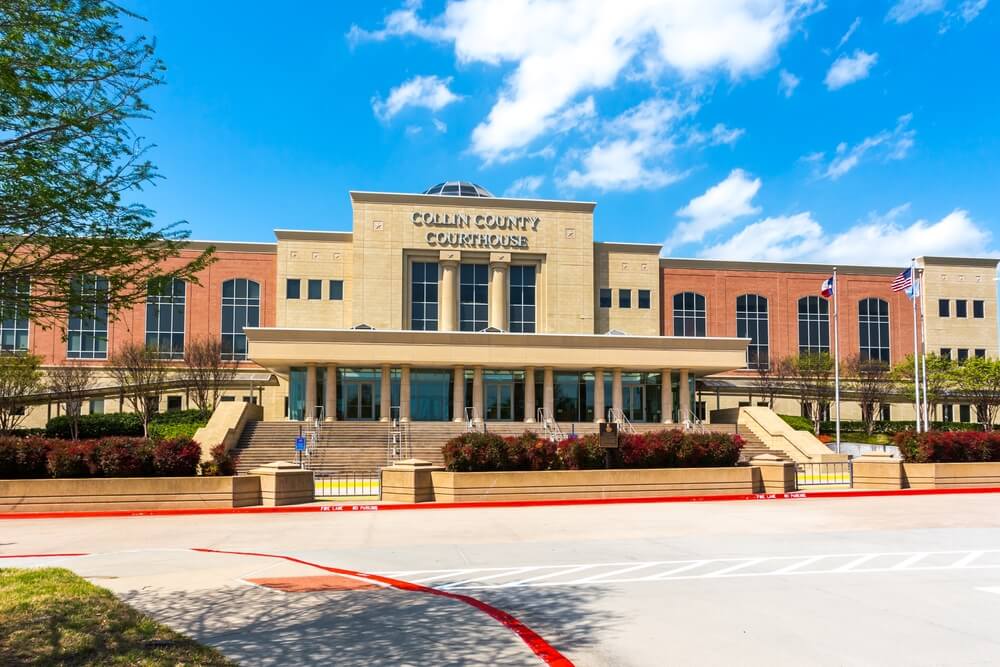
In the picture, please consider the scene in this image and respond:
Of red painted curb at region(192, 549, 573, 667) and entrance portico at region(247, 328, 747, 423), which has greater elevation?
entrance portico at region(247, 328, 747, 423)

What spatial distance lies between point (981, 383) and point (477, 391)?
35686 mm

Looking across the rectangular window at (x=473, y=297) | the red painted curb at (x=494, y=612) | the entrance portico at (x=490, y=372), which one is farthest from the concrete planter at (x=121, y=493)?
the rectangular window at (x=473, y=297)

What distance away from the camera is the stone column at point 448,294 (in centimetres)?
5725

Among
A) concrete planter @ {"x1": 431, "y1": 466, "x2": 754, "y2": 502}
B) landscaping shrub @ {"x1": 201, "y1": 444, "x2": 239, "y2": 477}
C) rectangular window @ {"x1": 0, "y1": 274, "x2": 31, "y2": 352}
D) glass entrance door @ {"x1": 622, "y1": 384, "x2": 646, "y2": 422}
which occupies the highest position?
rectangular window @ {"x1": 0, "y1": 274, "x2": 31, "y2": 352}

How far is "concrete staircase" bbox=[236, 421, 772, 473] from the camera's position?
4019 centimetres

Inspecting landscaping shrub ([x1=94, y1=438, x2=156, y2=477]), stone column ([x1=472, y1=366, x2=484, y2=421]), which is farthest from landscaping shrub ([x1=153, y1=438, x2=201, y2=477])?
stone column ([x1=472, y1=366, x2=484, y2=421])

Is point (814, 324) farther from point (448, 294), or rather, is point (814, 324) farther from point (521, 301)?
point (448, 294)

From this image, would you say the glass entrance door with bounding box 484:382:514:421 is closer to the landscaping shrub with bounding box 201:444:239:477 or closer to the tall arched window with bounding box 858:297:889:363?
the landscaping shrub with bounding box 201:444:239:477

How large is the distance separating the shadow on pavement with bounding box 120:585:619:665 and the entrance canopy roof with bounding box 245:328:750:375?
3801 cm

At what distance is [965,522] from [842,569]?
827 centimetres

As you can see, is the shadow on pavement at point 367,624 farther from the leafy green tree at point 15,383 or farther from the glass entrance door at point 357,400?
the leafy green tree at point 15,383

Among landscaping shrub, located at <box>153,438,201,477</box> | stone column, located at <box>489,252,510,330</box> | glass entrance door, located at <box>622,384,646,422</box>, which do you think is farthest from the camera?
stone column, located at <box>489,252,510,330</box>

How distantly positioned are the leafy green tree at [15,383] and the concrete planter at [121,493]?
29033 millimetres

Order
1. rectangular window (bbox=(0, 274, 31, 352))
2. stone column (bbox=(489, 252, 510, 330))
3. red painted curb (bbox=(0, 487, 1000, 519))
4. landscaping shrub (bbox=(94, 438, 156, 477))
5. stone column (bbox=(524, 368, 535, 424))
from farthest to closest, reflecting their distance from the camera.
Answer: stone column (bbox=(489, 252, 510, 330)) < stone column (bbox=(524, 368, 535, 424)) < landscaping shrub (bbox=(94, 438, 156, 477)) < red painted curb (bbox=(0, 487, 1000, 519)) < rectangular window (bbox=(0, 274, 31, 352))
